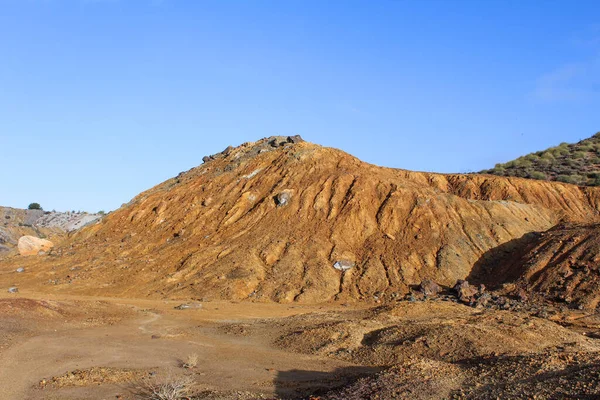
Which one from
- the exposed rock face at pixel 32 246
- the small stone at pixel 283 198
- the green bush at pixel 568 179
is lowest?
the exposed rock face at pixel 32 246

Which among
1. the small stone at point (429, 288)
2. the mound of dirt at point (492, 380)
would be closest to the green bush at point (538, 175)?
the small stone at point (429, 288)

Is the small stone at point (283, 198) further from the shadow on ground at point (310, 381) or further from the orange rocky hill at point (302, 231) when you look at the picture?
the shadow on ground at point (310, 381)

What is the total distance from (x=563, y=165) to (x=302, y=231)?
32.3 metres

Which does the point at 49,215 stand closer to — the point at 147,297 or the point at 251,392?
the point at 147,297

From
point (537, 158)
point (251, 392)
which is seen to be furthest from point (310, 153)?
point (537, 158)

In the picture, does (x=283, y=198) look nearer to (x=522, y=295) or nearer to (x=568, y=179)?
(x=522, y=295)

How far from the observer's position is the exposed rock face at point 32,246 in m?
37.8

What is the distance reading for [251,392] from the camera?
11.3 meters

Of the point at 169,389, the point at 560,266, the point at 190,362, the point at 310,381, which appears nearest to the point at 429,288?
the point at 560,266

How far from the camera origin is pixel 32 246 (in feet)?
125

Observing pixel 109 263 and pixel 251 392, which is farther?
pixel 109 263

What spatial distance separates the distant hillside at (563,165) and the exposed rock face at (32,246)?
40.5 m

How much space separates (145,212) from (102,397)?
88.1ft

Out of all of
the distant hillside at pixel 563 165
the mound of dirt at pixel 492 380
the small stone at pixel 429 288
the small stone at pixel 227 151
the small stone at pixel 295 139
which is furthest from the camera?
the distant hillside at pixel 563 165
